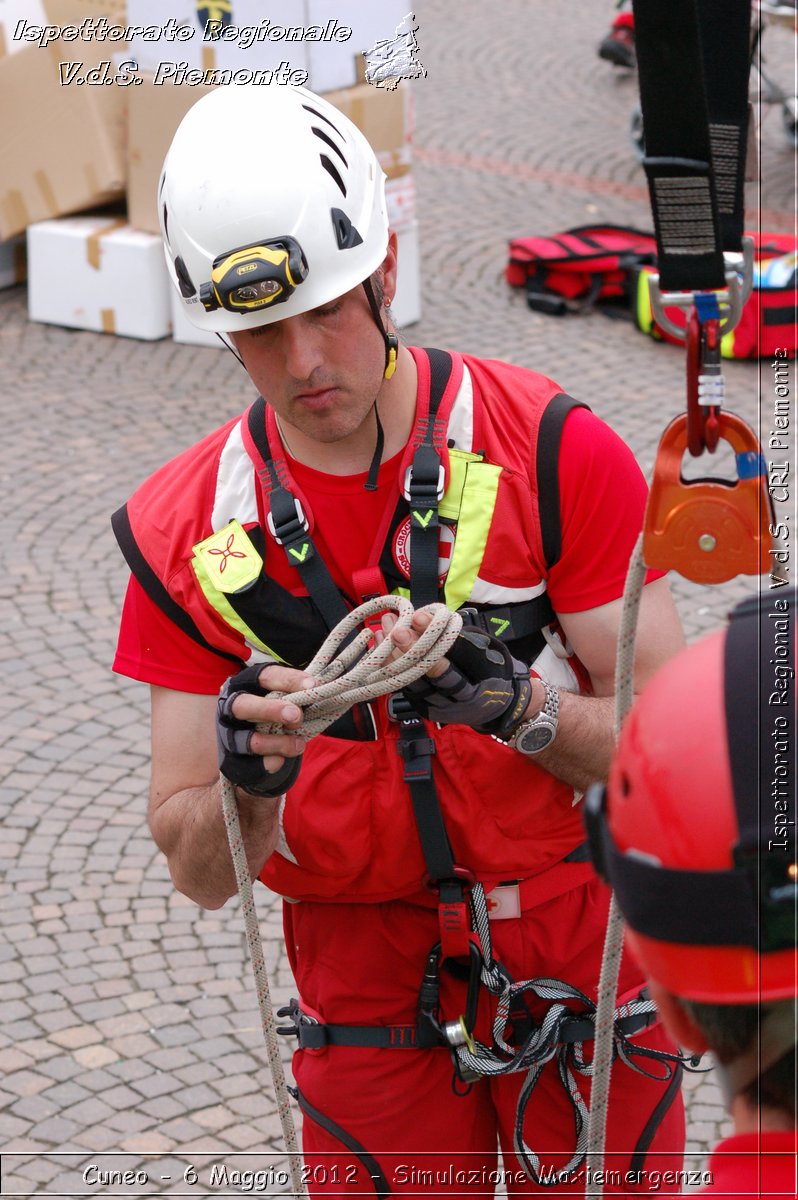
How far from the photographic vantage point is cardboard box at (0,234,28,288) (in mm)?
9922

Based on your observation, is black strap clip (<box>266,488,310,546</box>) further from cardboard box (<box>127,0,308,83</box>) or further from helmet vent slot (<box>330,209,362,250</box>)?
cardboard box (<box>127,0,308,83</box>)

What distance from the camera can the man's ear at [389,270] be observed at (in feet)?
8.36

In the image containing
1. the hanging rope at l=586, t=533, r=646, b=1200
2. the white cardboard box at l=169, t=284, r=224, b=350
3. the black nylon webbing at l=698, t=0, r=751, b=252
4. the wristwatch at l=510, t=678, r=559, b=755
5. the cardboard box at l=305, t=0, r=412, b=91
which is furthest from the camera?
the white cardboard box at l=169, t=284, r=224, b=350

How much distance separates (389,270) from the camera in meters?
→ 2.59

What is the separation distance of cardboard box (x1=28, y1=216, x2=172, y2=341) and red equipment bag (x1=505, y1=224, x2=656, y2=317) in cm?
230

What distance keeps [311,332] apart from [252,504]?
304mm

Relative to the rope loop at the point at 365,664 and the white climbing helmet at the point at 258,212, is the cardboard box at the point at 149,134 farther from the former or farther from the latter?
the rope loop at the point at 365,664

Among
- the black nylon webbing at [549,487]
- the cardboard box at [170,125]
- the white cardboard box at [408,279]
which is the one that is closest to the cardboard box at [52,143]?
the cardboard box at [170,125]

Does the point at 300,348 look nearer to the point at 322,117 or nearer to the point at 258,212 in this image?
the point at 258,212

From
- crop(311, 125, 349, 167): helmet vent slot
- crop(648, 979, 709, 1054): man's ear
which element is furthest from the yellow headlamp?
A: crop(648, 979, 709, 1054): man's ear

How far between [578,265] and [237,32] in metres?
2.61

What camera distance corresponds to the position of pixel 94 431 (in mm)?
8008

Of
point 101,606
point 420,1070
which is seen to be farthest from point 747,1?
point 101,606

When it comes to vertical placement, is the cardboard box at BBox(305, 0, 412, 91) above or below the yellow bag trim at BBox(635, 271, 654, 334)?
above
